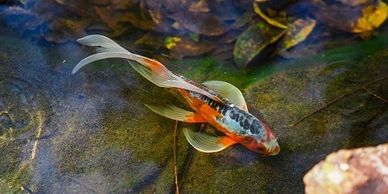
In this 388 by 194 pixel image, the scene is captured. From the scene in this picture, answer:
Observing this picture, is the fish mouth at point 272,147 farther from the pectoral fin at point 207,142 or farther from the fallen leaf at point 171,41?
the fallen leaf at point 171,41

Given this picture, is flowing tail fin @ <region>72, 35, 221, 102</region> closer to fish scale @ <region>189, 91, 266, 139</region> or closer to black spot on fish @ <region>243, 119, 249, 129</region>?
fish scale @ <region>189, 91, 266, 139</region>

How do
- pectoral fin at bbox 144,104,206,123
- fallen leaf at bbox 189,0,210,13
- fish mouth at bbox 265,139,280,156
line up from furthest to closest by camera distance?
fallen leaf at bbox 189,0,210,13 → pectoral fin at bbox 144,104,206,123 → fish mouth at bbox 265,139,280,156

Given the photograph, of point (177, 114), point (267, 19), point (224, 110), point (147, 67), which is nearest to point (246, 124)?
point (224, 110)

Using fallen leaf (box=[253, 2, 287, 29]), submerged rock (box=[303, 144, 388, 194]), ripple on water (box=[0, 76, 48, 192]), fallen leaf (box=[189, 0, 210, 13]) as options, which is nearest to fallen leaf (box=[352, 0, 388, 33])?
fallen leaf (box=[253, 2, 287, 29])

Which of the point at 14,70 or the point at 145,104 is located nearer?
the point at 145,104

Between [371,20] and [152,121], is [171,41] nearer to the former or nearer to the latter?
[152,121]

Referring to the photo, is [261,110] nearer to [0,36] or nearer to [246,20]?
[246,20]

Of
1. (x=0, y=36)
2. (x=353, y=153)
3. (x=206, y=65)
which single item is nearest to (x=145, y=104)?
(x=206, y=65)
